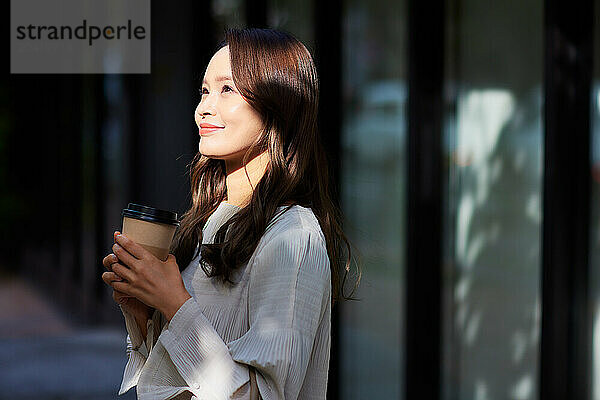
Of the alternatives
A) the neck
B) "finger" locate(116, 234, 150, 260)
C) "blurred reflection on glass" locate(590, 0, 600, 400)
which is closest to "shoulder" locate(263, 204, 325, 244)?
the neck

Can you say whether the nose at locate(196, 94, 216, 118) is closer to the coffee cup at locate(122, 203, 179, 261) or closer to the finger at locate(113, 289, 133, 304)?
the coffee cup at locate(122, 203, 179, 261)

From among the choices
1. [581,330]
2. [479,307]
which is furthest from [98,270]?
[581,330]

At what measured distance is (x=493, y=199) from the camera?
134 inches

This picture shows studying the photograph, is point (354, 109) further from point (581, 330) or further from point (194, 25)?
point (581, 330)

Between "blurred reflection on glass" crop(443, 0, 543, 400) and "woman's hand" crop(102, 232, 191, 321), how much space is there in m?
2.28

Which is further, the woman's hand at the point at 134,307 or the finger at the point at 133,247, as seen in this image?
the woman's hand at the point at 134,307

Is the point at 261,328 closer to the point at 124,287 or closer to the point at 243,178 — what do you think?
the point at 124,287

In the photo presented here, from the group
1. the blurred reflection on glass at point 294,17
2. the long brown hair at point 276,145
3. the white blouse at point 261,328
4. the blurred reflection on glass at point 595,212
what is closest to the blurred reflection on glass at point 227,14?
the blurred reflection on glass at point 294,17

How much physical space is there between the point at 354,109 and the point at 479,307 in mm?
1061
